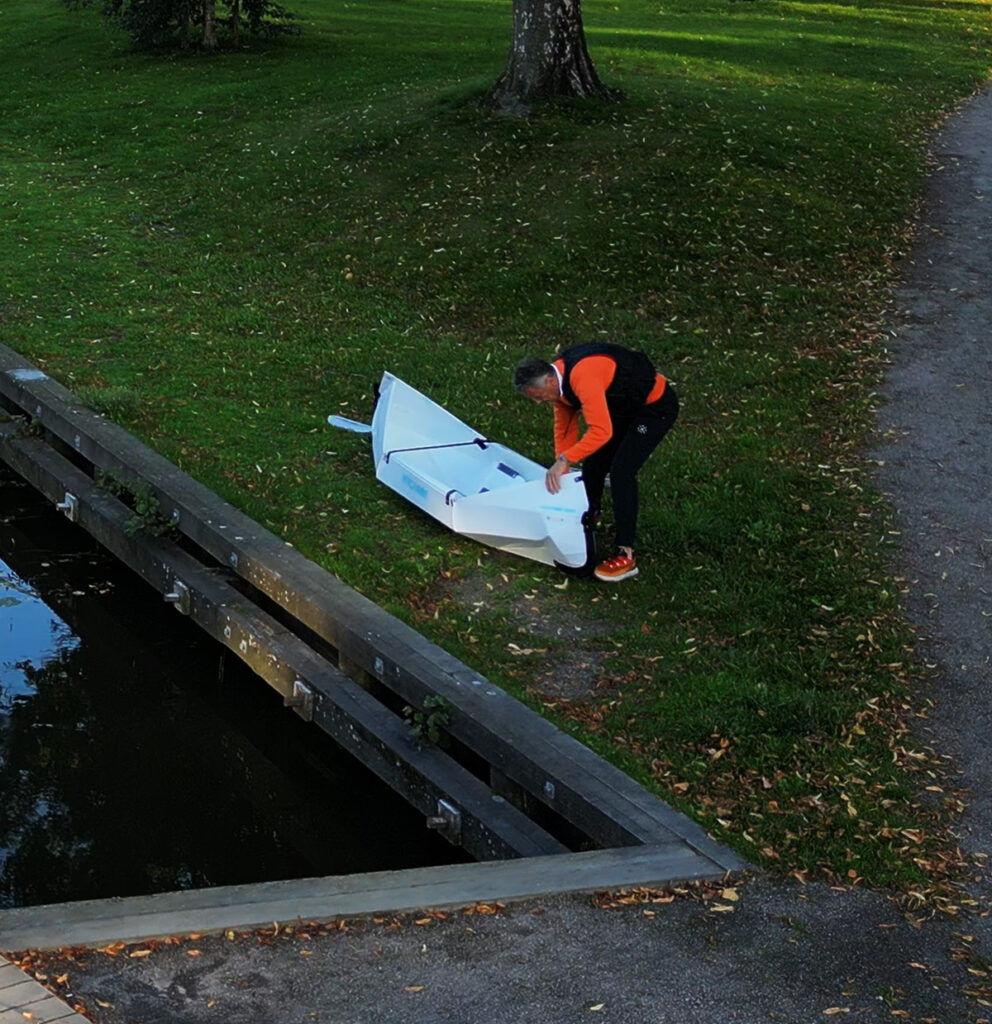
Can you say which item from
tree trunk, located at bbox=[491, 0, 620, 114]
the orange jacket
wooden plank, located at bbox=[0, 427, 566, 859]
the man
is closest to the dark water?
wooden plank, located at bbox=[0, 427, 566, 859]

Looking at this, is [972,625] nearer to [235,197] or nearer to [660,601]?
[660,601]

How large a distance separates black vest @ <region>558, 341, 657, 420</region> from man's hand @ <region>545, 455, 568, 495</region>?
1.20ft

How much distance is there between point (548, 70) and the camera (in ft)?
65.2

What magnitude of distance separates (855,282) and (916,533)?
6.41 metres

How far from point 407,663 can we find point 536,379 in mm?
1933

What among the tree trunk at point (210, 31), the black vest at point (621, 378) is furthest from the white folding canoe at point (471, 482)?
the tree trunk at point (210, 31)

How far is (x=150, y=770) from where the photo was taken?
8.80 meters

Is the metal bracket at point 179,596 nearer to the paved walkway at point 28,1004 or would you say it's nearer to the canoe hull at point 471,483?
the canoe hull at point 471,483

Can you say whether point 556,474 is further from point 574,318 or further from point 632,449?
point 574,318

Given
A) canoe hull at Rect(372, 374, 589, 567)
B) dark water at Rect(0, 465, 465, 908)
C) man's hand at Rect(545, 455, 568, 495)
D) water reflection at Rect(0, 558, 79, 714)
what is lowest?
dark water at Rect(0, 465, 465, 908)

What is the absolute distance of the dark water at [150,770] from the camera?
791 centimetres

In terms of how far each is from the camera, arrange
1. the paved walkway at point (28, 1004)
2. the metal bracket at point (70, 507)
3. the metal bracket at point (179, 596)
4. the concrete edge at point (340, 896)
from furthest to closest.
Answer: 1. the metal bracket at point (70, 507)
2. the metal bracket at point (179, 596)
3. the concrete edge at point (340, 896)
4. the paved walkway at point (28, 1004)

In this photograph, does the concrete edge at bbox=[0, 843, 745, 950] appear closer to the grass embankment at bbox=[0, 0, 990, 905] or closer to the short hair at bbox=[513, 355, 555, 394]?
the grass embankment at bbox=[0, 0, 990, 905]

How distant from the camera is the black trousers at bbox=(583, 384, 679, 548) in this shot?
9.25 metres
